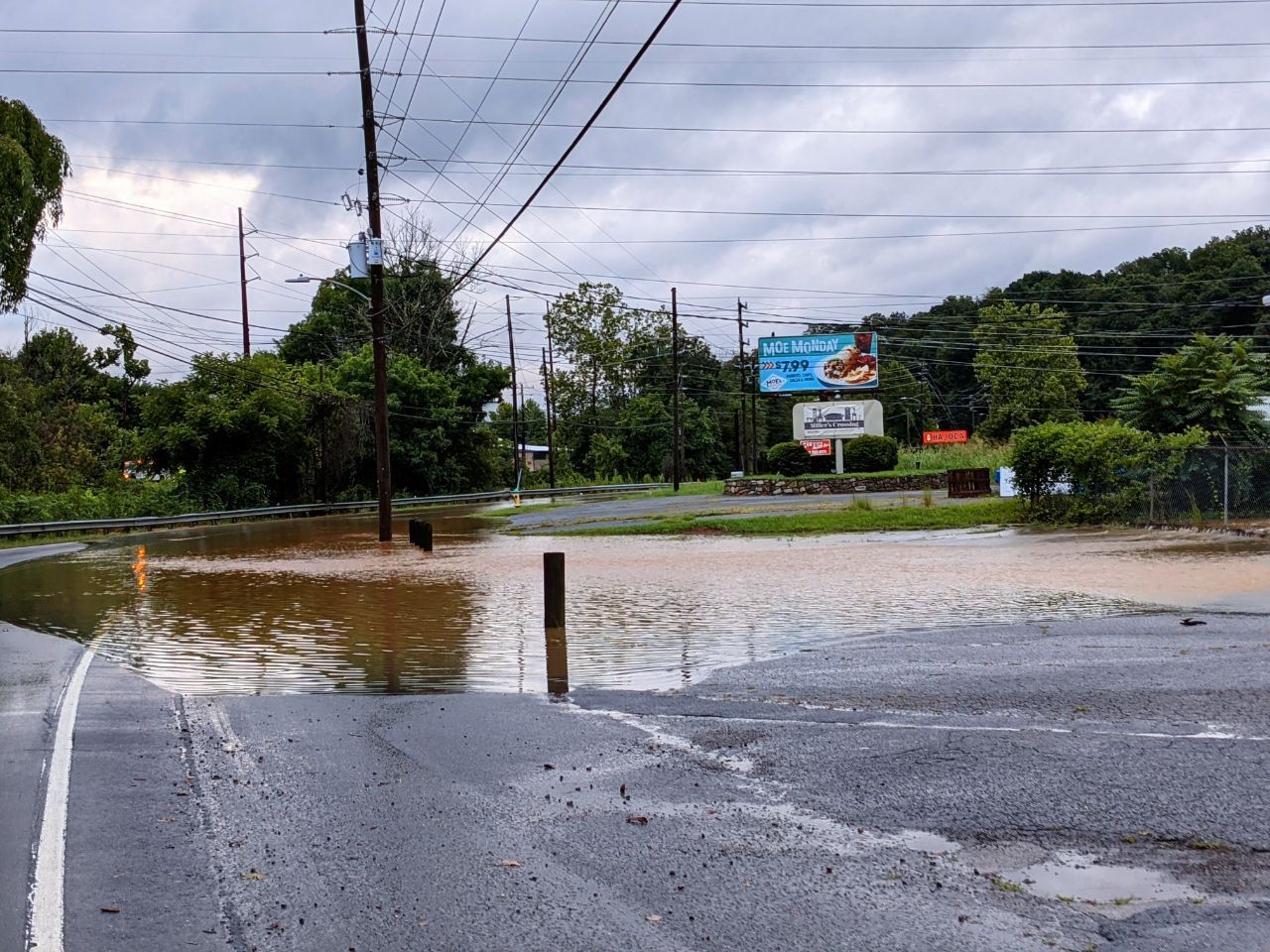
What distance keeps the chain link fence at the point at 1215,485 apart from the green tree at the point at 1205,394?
4.10 metres

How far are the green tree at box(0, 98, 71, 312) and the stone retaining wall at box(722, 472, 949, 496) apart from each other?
2798 centimetres

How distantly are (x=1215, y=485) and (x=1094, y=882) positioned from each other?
22.5m

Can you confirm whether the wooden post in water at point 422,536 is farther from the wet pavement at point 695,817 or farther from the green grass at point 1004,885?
the green grass at point 1004,885

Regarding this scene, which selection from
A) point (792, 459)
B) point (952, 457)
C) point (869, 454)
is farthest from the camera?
point (869, 454)

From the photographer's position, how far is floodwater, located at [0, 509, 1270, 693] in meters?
10.7

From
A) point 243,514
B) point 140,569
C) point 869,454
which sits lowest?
point 140,569

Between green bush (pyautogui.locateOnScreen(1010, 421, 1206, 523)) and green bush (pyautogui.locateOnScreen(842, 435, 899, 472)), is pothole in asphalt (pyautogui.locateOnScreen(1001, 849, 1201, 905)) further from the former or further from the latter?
green bush (pyautogui.locateOnScreen(842, 435, 899, 472))

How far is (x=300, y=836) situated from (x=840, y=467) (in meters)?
51.3

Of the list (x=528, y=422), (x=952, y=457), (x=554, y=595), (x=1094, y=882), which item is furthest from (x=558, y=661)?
(x=528, y=422)

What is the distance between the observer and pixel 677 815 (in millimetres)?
5766

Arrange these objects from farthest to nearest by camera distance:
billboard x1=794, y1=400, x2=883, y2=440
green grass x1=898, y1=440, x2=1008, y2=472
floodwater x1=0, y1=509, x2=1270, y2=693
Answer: billboard x1=794, y1=400, x2=883, y2=440, green grass x1=898, y1=440, x2=1008, y2=472, floodwater x1=0, y1=509, x2=1270, y2=693

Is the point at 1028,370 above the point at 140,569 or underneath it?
above

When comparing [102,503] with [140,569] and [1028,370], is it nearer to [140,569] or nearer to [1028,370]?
[140,569]

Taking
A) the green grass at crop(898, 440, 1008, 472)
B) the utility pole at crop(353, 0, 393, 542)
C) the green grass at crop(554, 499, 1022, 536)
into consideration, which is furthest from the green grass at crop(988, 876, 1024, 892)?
the green grass at crop(898, 440, 1008, 472)
